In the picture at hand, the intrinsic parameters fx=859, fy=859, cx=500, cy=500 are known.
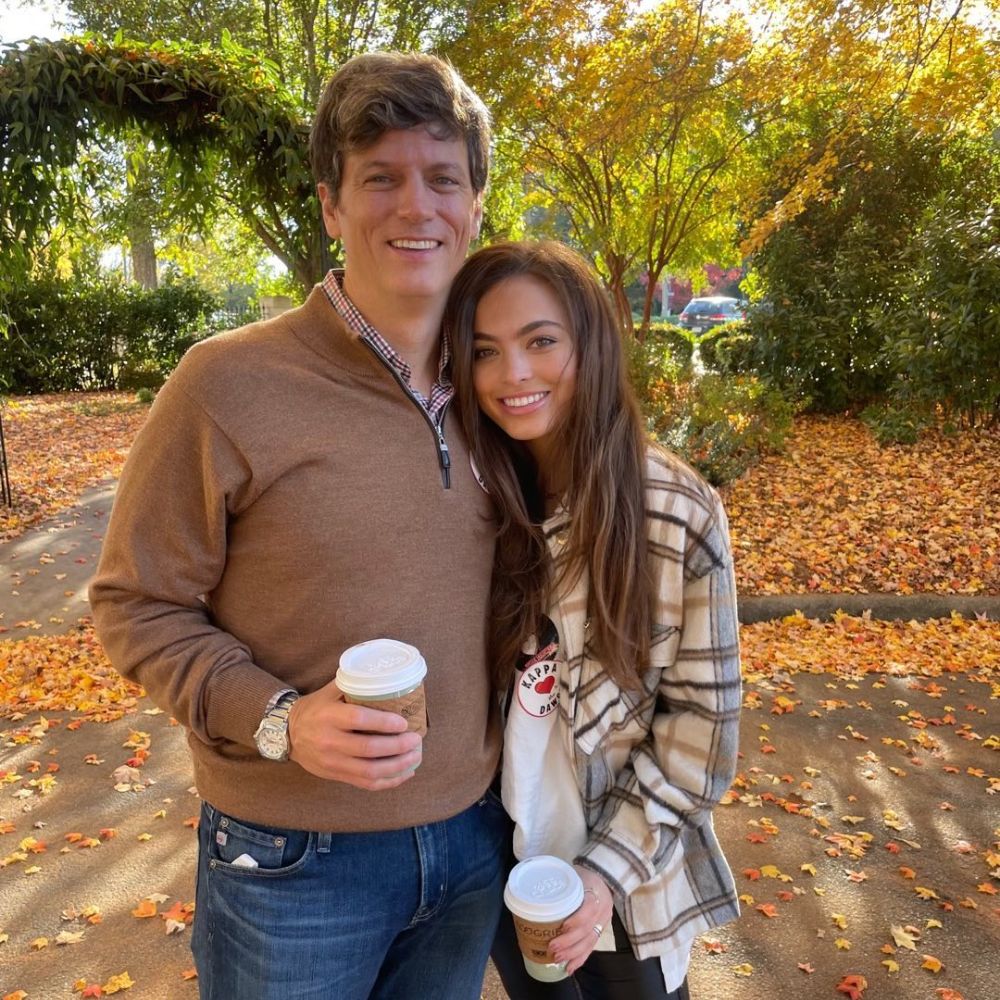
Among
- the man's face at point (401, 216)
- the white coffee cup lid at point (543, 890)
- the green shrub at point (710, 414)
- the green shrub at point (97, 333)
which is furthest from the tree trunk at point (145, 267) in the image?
the white coffee cup lid at point (543, 890)

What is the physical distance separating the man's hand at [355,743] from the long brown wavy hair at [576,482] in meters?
0.41

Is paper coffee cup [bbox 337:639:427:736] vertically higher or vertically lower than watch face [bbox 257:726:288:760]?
higher

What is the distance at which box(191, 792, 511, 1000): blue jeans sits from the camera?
1.49 metres

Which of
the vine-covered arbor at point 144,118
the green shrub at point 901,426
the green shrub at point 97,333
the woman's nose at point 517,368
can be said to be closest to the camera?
the woman's nose at point 517,368

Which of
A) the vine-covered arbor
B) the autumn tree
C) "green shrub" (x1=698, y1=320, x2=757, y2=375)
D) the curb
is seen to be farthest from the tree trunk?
the curb

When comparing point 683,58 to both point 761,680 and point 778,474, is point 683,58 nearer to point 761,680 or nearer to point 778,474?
point 778,474

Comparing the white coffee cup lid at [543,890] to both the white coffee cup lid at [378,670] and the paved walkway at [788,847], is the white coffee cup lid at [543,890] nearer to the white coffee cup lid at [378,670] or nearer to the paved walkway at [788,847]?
the white coffee cup lid at [378,670]

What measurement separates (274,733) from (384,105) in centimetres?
117

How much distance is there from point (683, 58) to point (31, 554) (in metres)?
7.65

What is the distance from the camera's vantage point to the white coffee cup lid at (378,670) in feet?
4.25

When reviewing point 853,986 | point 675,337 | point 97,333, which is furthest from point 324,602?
point 97,333

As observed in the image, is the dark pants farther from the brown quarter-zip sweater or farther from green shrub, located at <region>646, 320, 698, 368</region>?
green shrub, located at <region>646, 320, 698, 368</region>

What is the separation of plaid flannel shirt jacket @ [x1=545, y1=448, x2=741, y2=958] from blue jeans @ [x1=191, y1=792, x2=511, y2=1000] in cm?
28

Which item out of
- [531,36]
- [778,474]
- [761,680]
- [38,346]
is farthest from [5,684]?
[38,346]
